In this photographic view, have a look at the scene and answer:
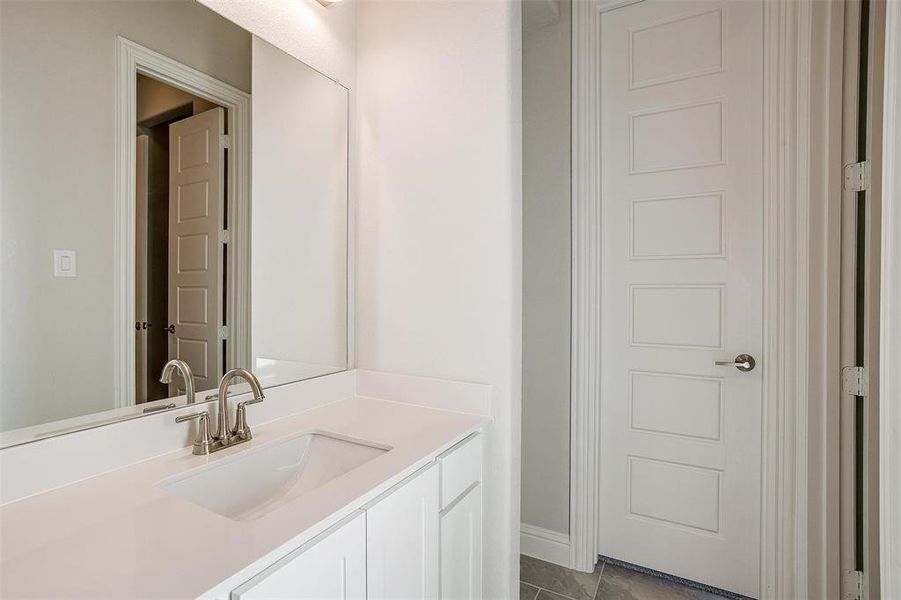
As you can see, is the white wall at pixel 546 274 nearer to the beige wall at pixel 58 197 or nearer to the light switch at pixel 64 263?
the beige wall at pixel 58 197

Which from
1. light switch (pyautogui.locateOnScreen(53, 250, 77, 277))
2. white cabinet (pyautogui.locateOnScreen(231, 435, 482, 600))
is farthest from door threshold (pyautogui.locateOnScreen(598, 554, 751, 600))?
light switch (pyautogui.locateOnScreen(53, 250, 77, 277))

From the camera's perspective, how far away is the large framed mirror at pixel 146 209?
35.9 inches

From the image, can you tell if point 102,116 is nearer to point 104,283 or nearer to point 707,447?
point 104,283

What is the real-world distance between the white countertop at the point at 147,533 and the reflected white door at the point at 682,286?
4.08ft

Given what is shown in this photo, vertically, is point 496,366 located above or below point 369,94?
below

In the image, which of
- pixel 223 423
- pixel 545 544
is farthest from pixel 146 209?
pixel 545 544

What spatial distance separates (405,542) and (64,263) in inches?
39.6

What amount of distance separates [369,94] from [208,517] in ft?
5.05

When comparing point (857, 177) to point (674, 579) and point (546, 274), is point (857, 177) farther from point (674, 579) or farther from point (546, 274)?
point (674, 579)

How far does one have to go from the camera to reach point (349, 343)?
1.74 m

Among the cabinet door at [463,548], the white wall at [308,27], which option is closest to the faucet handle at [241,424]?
the cabinet door at [463,548]

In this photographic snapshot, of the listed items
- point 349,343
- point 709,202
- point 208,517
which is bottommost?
point 208,517

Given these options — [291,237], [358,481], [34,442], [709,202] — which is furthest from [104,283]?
[709,202]

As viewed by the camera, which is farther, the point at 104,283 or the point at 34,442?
the point at 104,283
